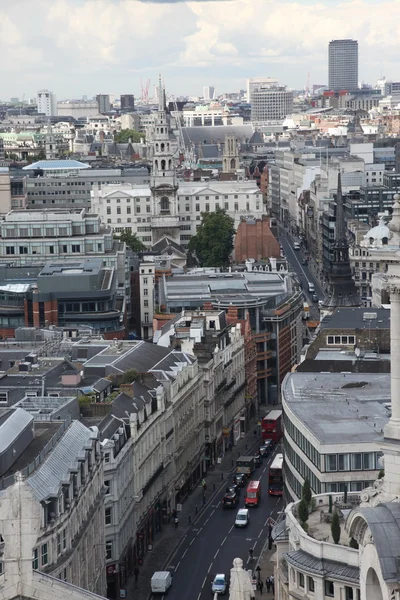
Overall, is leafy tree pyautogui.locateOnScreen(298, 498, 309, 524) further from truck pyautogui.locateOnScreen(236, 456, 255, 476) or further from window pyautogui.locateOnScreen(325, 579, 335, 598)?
truck pyautogui.locateOnScreen(236, 456, 255, 476)

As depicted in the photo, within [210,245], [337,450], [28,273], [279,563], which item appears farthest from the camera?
[210,245]

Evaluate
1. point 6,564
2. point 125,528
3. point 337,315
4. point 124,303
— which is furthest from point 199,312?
point 6,564

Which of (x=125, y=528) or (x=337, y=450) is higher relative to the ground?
(x=337, y=450)

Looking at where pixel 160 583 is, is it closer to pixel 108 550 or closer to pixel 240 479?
pixel 108 550

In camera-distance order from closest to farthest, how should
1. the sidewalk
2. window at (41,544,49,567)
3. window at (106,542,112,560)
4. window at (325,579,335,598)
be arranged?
1. window at (325,579,335,598)
2. window at (41,544,49,567)
3. window at (106,542,112,560)
4. the sidewalk

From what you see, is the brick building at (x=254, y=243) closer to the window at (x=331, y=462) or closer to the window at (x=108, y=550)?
the window at (x=108, y=550)

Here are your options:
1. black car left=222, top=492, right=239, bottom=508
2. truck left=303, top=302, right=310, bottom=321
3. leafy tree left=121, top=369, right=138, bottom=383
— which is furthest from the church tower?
leafy tree left=121, top=369, right=138, bottom=383

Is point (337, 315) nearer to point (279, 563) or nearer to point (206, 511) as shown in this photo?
point (206, 511)

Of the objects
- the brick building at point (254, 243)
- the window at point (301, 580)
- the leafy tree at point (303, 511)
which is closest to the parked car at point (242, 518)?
the leafy tree at point (303, 511)
